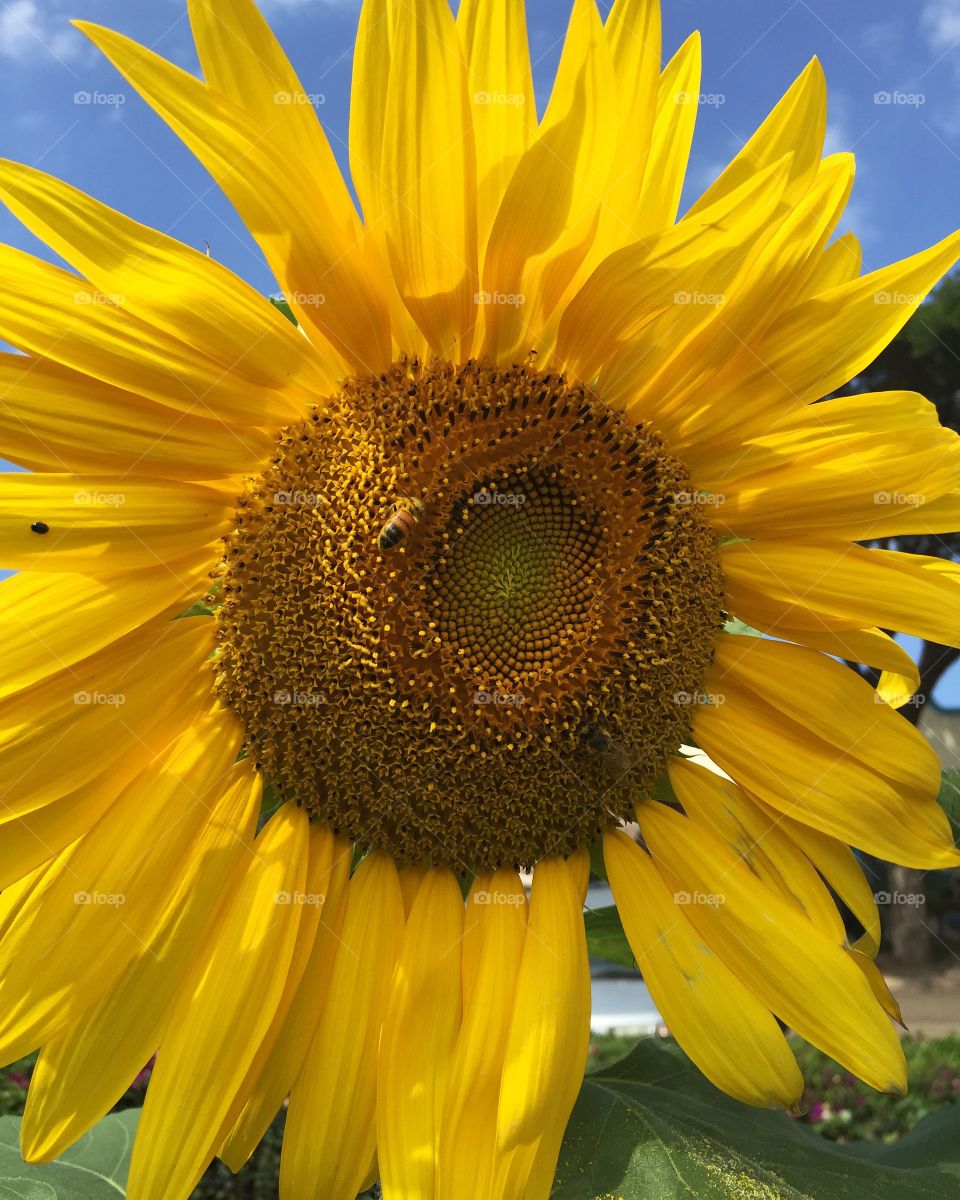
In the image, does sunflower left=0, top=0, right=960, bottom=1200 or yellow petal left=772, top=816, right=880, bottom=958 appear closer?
sunflower left=0, top=0, right=960, bottom=1200

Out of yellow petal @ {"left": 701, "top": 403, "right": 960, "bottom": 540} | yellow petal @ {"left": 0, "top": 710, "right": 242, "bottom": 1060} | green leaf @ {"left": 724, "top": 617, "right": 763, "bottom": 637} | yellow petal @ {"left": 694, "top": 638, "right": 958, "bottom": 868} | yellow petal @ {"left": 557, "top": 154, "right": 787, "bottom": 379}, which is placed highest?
yellow petal @ {"left": 557, "top": 154, "right": 787, "bottom": 379}

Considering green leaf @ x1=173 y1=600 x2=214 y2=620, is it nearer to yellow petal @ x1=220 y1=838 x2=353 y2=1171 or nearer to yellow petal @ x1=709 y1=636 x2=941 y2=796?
yellow petal @ x1=220 y1=838 x2=353 y2=1171

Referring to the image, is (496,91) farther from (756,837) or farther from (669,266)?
(756,837)

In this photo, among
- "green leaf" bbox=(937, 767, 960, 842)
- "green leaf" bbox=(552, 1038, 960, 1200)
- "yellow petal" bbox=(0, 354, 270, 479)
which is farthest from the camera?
"green leaf" bbox=(937, 767, 960, 842)

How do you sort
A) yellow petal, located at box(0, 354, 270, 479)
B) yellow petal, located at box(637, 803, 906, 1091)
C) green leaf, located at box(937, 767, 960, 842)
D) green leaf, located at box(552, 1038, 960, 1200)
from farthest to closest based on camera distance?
green leaf, located at box(937, 767, 960, 842), yellow petal, located at box(637, 803, 906, 1091), yellow petal, located at box(0, 354, 270, 479), green leaf, located at box(552, 1038, 960, 1200)

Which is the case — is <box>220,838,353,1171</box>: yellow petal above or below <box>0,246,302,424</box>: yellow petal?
below

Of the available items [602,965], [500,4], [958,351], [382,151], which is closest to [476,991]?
[382,151]

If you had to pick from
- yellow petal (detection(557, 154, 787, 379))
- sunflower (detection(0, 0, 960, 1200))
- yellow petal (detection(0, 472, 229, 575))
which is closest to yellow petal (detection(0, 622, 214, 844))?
sunflower (detection(0, 0, 960, 1200))
